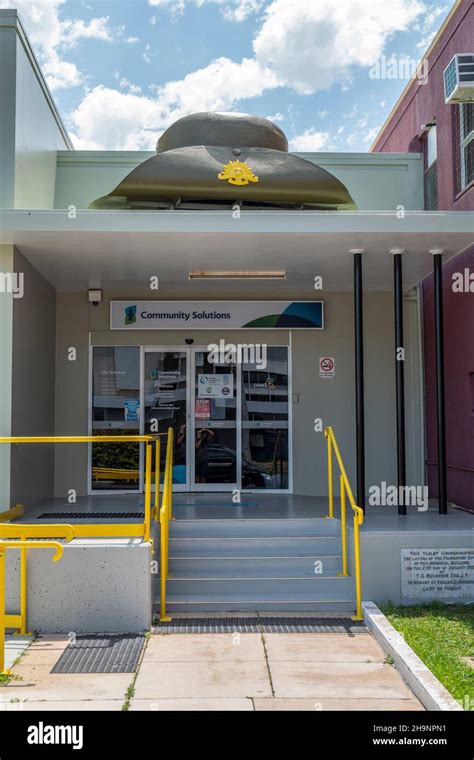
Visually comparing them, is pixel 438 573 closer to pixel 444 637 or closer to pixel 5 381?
pixel 444 637

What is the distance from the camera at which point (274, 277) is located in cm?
998

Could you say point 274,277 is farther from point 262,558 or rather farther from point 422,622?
point 422,622

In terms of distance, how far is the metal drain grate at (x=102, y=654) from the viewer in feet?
17.1

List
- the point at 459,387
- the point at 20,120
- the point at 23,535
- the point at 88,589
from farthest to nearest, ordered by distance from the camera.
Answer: the point at 459,387 < the point at 20,120 < the point at 88,589 < the point at 23,535

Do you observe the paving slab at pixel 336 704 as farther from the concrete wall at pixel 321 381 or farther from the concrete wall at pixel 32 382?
the concrete wall at pixel 321 381

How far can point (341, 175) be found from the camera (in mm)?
11523

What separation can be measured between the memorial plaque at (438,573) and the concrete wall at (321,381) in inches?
137

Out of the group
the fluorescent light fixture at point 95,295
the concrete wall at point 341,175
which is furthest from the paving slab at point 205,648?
the concrete wall at point 341,175

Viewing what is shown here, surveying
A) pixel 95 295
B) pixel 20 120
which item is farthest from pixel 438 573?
pixel 20 120

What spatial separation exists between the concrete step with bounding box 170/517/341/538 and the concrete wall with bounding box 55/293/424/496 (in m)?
2.70

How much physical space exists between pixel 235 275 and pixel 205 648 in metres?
5.44

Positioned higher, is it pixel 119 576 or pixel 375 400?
pixel 375 400

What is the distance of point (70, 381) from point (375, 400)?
442 centimetres

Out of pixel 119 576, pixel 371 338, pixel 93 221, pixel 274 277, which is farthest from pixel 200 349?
pixel 119 576
